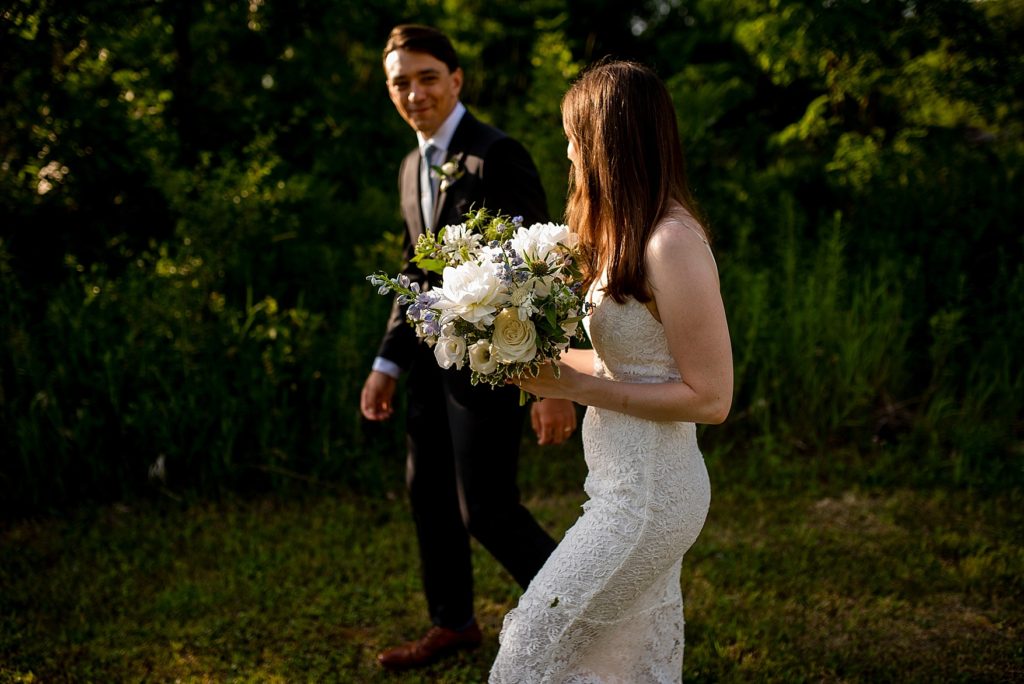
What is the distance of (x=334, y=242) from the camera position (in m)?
6.25

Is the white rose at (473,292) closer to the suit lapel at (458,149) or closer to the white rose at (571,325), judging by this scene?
the white rose at (571,325)

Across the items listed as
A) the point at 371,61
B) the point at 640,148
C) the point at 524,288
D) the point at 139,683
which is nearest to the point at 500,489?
the point at 524,288

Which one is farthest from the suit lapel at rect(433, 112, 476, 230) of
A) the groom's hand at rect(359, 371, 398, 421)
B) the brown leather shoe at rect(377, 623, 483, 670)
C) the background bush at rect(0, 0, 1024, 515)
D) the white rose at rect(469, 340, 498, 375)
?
the background bush at rect(0, 0, 1024, 515)

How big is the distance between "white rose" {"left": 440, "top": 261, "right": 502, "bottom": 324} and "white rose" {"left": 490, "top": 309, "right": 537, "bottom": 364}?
37mm

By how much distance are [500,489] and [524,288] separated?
3.47 ft

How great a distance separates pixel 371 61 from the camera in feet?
26.9

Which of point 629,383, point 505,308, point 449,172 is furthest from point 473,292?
point 449,172

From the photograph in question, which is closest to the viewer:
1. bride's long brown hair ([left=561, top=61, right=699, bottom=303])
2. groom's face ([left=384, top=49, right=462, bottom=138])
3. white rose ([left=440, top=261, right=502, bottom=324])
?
white rose ([left=440, top=261, right=502, bottom=324])

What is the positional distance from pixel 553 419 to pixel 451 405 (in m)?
0.37

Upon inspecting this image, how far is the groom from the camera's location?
9.48 ft

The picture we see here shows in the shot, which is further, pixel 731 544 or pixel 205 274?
Result: pixel 205 274

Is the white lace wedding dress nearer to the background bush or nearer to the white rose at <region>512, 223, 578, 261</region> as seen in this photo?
the white rose at <region>512, 223, 578, 261</region>

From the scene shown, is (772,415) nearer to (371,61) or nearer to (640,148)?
(640,148)

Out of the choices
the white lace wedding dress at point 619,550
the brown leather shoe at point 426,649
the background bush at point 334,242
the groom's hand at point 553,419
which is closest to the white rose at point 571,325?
the white lace wedding dress at point 619,550
